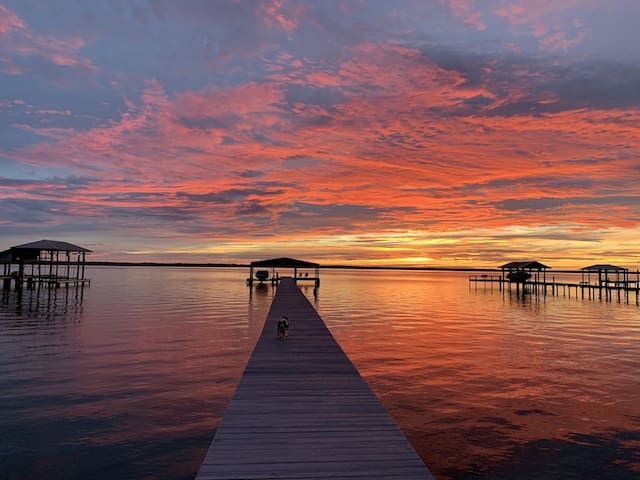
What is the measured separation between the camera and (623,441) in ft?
30.7

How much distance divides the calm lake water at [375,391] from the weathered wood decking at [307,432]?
1694 mm

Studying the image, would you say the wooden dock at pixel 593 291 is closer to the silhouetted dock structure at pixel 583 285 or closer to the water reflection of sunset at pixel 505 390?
the silhouetted dock structure at pixel 583 285

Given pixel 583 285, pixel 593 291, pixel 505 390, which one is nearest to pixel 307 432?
pixel 505 390

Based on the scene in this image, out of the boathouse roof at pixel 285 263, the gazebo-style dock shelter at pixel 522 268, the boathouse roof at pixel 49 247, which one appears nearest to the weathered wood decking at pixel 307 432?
the boathouse roof at pixel 285 263

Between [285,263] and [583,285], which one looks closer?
[285,263]

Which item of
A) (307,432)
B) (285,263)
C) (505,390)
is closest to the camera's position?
(307,432)

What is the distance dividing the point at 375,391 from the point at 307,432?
21.8 feet

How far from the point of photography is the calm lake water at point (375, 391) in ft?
27.4

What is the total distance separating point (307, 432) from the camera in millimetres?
6668

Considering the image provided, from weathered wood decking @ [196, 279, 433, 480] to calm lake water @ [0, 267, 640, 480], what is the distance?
5.56 feet

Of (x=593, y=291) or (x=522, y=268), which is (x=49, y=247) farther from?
(x=593, y=291)

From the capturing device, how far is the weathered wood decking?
538cm

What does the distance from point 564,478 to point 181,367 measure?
1194cm

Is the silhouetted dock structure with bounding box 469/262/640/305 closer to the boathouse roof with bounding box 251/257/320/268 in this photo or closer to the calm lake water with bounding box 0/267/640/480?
the boathouse roof with bounding box 251/257/320/268
